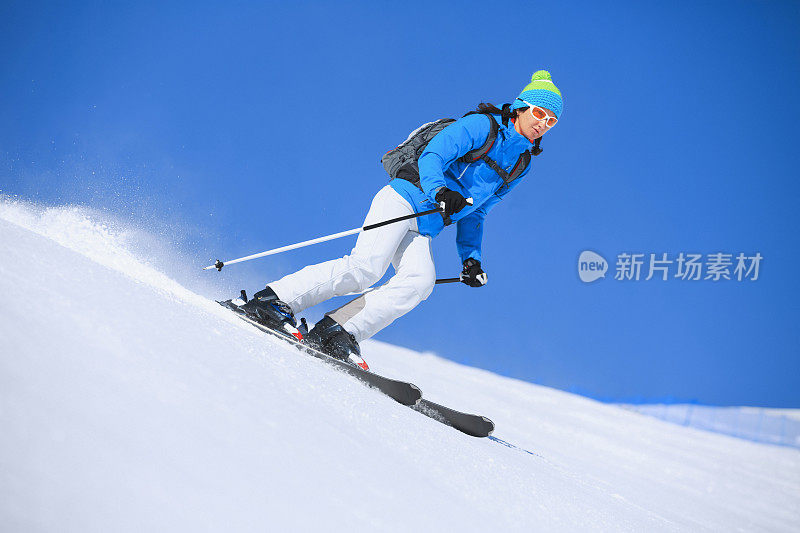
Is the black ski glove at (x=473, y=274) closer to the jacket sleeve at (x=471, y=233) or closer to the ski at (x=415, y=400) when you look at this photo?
the jacket sleeve at (x=471, y=233)

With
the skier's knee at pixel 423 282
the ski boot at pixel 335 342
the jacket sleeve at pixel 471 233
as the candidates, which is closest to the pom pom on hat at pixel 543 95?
the jacket sleeve at pixel 471 233

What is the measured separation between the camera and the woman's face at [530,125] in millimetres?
3133

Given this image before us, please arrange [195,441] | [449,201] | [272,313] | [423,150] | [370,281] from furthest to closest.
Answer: [423,150] < [370,281] < [272,313] < [449,201] < [195,441]

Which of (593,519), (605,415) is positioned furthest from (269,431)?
(605,415)

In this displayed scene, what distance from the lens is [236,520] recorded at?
2.79 feet

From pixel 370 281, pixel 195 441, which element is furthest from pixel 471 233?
pixel 195 441

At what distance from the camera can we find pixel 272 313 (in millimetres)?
2953

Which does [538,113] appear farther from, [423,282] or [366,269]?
[366,269]

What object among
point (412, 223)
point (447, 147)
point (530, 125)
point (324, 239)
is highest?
point (530, 125)

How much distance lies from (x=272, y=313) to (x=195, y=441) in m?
1.99

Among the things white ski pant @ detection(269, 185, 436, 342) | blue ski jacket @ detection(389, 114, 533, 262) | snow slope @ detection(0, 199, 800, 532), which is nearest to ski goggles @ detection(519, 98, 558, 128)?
blue ski jacket @ detection(389, 114, 533, 262)

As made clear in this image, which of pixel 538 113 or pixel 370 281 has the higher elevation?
pixel 538 113

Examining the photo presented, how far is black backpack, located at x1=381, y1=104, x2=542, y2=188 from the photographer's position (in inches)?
123

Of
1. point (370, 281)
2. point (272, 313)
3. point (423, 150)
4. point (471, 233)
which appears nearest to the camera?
point (272, 313)
